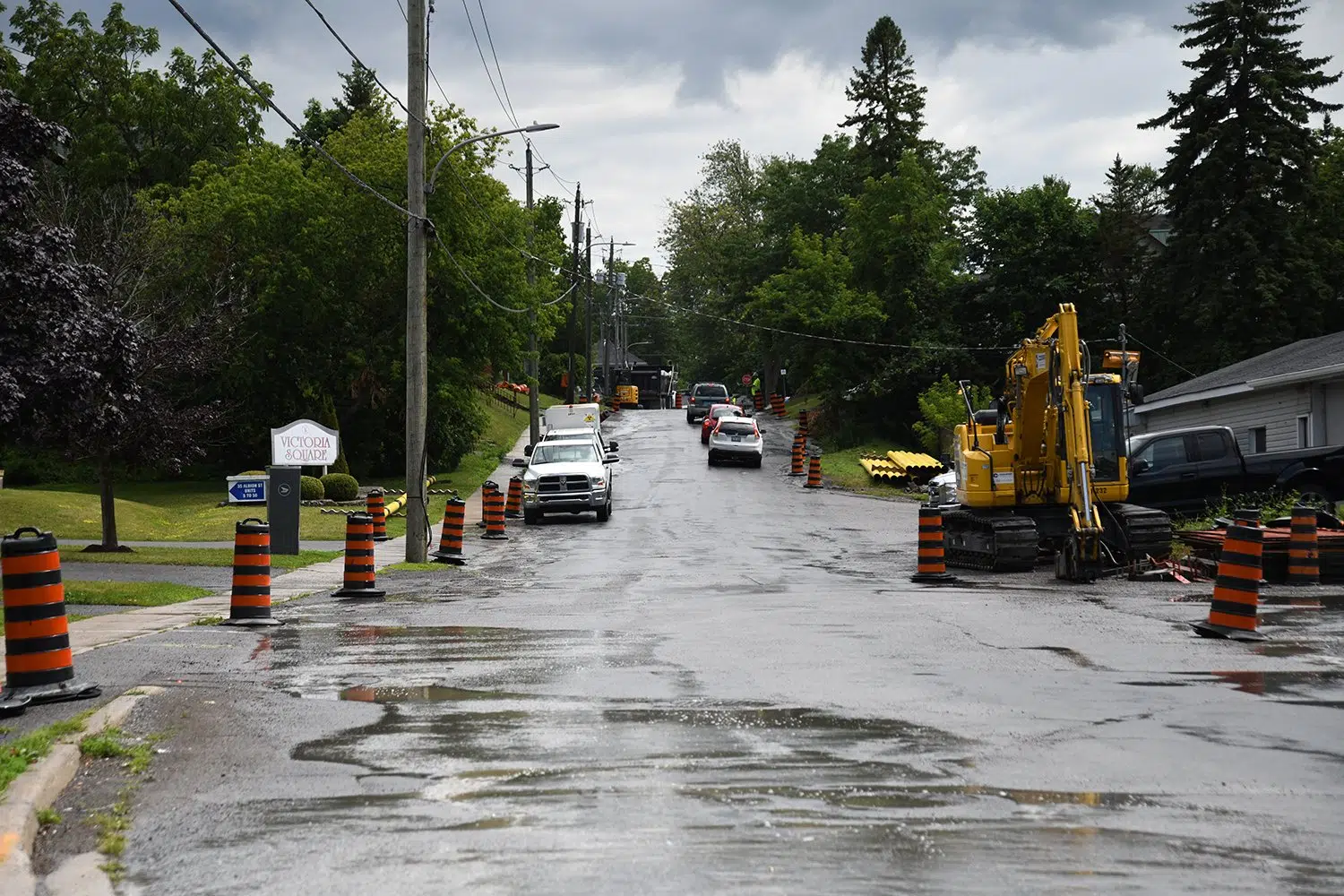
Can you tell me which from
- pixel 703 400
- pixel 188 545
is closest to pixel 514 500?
pixel 188 545

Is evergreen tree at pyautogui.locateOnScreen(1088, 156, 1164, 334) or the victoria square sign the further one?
evergreen tree at pyautogui.locateOnScreen(1088, 156, 1164, 334)

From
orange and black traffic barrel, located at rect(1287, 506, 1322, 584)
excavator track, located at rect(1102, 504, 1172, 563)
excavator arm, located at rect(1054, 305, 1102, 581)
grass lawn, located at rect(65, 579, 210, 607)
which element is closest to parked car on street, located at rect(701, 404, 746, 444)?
excavator track, located at rect(1102, 504, 1172, 563)

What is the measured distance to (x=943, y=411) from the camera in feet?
172

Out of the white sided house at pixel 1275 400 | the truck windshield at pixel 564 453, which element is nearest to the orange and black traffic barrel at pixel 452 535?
the truck windshield at pixel 564 453

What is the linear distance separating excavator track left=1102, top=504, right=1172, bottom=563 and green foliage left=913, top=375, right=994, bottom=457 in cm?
3065

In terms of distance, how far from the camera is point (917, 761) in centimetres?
753

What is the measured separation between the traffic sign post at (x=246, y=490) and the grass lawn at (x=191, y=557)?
38.4 feet

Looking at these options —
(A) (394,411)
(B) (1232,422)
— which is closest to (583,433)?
(A) (394,411)

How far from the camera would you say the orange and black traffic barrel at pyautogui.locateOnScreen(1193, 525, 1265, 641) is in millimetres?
12945

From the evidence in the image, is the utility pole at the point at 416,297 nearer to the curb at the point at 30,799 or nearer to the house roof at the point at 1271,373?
the curb at the point at 30,799

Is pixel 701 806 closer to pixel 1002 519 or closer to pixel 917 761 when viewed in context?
pixel 917 761

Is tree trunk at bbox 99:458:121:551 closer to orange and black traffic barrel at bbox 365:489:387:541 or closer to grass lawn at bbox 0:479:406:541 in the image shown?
grass lawn at bbox 0:479:406:541

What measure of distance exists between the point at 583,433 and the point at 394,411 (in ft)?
47.8

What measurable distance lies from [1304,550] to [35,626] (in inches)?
608
